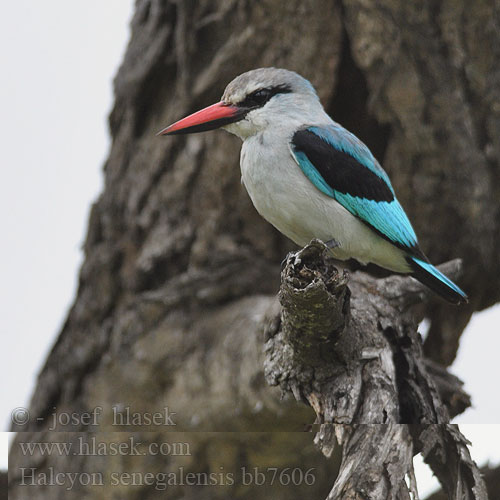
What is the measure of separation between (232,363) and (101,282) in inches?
54.4

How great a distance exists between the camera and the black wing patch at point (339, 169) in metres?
4.03

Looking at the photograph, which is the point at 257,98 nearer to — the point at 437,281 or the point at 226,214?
the point at 437,281

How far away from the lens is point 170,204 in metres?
6.04

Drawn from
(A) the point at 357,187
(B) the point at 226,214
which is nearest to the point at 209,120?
(A) the point at 357,187

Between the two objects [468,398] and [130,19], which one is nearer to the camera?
[468,398]

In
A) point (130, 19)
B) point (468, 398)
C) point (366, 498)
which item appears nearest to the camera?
point (366, 498)

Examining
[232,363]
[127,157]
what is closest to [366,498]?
[232,363]

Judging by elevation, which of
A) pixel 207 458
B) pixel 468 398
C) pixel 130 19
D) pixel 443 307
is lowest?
pixel 207 458

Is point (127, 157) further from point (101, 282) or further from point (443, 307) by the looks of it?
point (443, 307)

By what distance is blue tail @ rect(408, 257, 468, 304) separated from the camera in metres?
4.05

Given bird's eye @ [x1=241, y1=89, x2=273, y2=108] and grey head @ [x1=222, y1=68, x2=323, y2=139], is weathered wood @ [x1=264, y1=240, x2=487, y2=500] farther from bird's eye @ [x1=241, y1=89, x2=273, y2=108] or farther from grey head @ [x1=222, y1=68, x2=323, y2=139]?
bird's eye @ [x1=241, y1=89, x2=273, y2=108]

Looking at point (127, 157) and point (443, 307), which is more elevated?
point (127, 157)

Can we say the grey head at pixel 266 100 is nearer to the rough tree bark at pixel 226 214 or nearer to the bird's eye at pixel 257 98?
the bird's eye at pixel 257 98

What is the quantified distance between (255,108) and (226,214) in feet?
5.90
